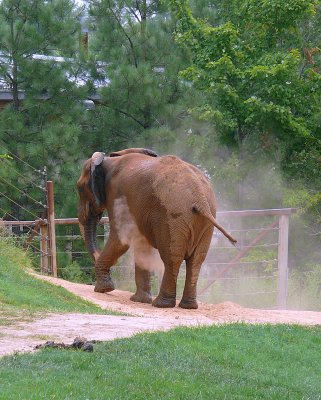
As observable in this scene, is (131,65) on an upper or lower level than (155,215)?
upper

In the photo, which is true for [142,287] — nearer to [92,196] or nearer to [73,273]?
[92,196]

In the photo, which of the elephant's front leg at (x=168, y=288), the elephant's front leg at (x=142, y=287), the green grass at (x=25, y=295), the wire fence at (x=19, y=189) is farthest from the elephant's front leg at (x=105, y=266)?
the wire fence at (x=19, y=189)

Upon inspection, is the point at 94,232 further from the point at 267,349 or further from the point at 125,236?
the point at 267,349

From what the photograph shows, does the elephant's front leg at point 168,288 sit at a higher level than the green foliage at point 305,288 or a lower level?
higher

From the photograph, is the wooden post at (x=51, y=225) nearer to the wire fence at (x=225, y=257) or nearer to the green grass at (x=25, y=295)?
the wire fence at (x=225, y=257)

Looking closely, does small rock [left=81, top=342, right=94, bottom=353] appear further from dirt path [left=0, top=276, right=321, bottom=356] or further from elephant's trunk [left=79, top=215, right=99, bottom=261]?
elephant's trunk [left=79, top=215, right=99, bottom=261]

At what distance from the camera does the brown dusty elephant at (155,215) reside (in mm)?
13812

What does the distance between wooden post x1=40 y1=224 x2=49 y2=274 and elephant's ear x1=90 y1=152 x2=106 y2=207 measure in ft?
7.12

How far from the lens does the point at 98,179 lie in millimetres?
15445

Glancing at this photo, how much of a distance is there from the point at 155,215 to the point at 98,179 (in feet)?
5.67

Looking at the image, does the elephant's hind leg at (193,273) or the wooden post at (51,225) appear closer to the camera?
the elephant's hind leg at (193,273)

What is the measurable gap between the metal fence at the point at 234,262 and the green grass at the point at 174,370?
717 centimetres

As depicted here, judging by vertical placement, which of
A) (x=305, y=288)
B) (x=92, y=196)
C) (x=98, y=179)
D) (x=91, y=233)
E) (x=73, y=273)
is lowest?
(x=305, y=288)

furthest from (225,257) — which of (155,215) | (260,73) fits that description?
(155,215)
